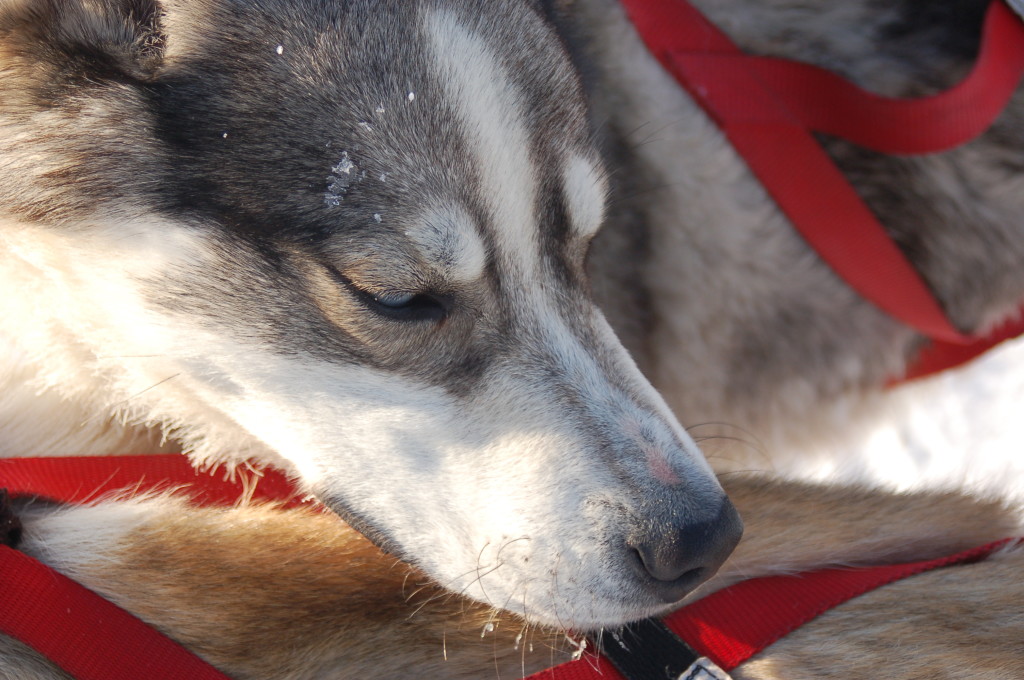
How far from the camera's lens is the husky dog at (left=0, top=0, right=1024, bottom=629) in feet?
4.65

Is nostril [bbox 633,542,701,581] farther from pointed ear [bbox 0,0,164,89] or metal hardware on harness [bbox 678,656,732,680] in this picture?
pointed ear [bbox 0,0,164,89]

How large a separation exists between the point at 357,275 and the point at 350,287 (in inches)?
1.2

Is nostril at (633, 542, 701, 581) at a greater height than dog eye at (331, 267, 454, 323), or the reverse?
dog eye at (331, 267, 454, 323)

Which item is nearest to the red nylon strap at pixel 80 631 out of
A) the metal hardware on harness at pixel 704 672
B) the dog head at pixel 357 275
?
the dog head at pixel 357 275

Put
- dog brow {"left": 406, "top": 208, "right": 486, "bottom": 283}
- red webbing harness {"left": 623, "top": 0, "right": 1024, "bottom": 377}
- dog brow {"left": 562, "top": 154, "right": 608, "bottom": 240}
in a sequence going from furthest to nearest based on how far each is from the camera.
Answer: red webbing harness {"left": 623, "top": 0, "right": 1024, "bottom": 377} < dog brow {"left": 562, "top": 154, "right": 608, "bottom": 240} < dog brow {"left": 406, "top": 208, "right": 486, "bottom": 283}

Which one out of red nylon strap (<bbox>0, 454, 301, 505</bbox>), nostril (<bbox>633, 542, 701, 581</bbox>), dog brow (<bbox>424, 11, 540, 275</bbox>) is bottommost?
red nylon strap (<bbox>0, 454, 301, 505</bbox>)

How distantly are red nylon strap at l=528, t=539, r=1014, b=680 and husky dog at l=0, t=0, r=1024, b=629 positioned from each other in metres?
0.05

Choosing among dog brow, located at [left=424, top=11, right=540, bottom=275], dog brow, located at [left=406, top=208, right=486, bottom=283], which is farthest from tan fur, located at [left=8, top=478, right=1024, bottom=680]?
dog brow, located at [left=424, top=11, right=540, bottom=275]

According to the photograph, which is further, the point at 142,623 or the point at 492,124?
the point at 492,124

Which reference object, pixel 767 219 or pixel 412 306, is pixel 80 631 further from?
pixel 767 219

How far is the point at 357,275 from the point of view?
1436mm

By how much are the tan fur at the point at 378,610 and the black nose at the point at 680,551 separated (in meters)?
0.08

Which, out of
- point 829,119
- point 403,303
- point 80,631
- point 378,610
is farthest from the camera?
point 829,119

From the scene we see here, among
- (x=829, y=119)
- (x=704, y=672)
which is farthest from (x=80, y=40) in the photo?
(x=829, y=119)
